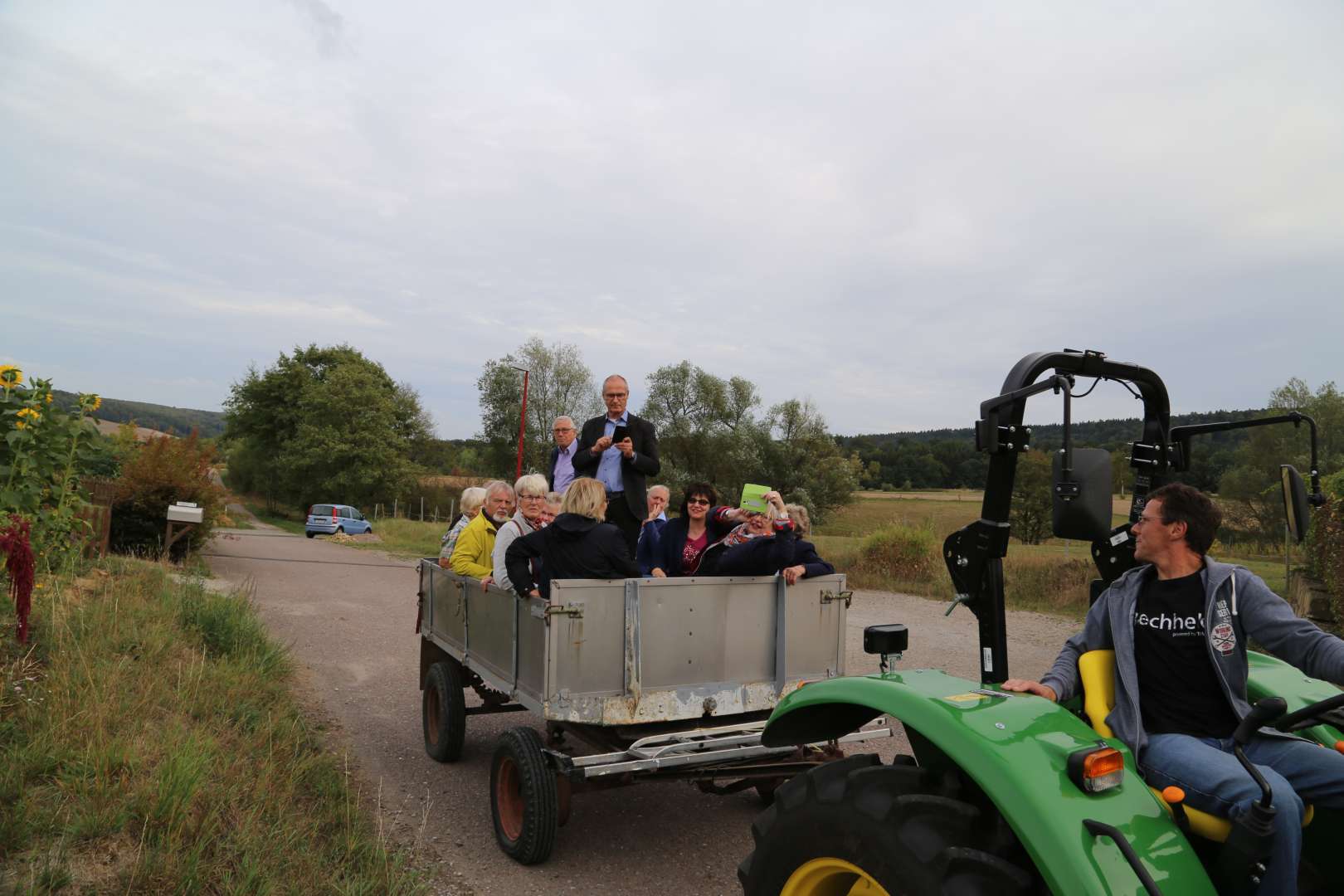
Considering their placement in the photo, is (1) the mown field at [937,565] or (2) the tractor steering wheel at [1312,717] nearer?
(2) the tractor steering wheel at [1312,717]

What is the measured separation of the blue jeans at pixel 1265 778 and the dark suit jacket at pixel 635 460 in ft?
15.1

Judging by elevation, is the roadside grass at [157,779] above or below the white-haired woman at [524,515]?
below

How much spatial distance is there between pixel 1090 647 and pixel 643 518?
4345mm

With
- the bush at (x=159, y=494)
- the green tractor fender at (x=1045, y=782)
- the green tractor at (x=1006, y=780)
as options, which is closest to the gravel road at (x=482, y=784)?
the green tractor at (x=1006, y=780)

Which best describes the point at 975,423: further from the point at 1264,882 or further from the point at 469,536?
the point at 469,536

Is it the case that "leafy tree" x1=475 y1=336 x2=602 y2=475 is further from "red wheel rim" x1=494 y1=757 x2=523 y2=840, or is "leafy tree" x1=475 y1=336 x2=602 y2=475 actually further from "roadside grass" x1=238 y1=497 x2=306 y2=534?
"red wheel rim" x1=494 y1=757 x2=523 y2=840

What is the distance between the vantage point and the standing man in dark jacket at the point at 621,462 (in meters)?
6.52

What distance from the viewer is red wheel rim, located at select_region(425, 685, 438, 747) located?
5.93 meters

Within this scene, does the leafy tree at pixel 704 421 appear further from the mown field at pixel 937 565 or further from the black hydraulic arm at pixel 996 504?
the black hydraulic arm at pixel 996 504

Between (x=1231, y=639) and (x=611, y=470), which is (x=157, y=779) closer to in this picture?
(x=611, y=470)

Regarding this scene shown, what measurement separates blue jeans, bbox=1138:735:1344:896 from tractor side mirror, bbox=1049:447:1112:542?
23.4 inches

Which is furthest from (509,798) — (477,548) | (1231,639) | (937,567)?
(937,567)

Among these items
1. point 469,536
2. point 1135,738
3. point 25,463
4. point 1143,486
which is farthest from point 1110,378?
point 25,463

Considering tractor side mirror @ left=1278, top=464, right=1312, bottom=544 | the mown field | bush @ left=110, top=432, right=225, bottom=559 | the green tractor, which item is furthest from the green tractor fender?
bush @ left=110, top=432, right=225, bottom=559
